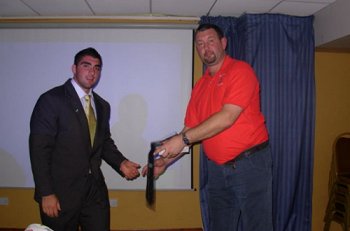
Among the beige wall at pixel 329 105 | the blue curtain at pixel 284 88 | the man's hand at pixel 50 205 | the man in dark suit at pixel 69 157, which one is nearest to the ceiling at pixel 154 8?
the blue curtain at pixel 284 88

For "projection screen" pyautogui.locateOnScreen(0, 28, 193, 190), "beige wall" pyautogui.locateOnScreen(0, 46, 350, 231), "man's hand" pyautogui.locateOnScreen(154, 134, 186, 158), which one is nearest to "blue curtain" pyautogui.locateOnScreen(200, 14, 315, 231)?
"beige wall" pyautogui.locateOnScreen(0, 46, 350, 231)

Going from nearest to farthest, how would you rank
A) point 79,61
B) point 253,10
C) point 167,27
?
point 79,61
point 253,10
point 167,27

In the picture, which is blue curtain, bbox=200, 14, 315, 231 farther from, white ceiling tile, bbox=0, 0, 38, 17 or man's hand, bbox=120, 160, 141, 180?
white ceiling tile, bbox=0, 0, 38, 17

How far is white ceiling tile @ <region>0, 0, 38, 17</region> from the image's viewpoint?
2.94m

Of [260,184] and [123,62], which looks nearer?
[260,184]

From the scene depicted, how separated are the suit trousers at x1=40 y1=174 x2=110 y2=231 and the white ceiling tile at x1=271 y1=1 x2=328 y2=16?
2521 mm

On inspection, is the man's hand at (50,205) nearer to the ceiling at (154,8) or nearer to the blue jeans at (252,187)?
the blue jeans at (252,187)

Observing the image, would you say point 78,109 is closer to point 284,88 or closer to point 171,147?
point 171,147

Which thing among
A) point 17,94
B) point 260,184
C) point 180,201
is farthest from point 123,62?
point 260,184

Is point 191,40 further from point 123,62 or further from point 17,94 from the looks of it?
point 17,94

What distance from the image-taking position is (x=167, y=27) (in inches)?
129

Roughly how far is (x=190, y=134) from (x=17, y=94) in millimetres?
2592

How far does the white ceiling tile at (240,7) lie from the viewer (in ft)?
9.22

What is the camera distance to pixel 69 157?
6.64 feet
